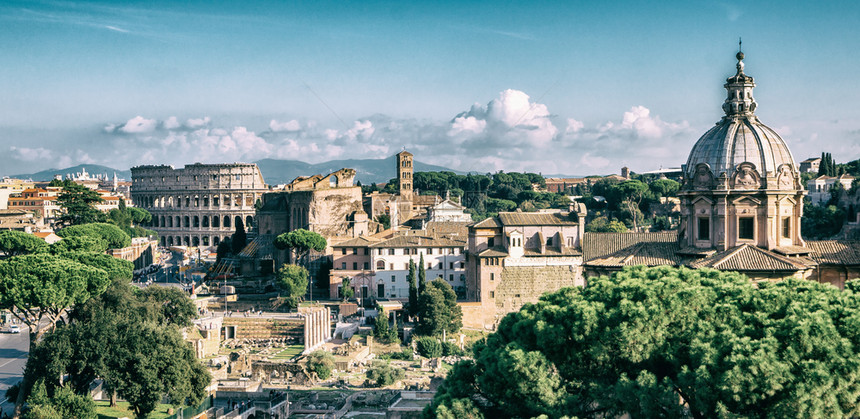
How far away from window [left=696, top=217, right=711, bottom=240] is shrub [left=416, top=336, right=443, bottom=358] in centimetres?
2047

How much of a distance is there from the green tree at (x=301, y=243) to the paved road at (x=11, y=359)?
59.5ft

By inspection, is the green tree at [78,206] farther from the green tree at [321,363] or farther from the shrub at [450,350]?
the shrub at [450,350]

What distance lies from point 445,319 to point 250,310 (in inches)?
505

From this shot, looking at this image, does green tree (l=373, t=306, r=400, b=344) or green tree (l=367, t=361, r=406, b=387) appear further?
green tree (l=373, t=306, r=400, b=344)

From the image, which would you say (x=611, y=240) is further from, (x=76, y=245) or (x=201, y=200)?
(x=201, y=200)

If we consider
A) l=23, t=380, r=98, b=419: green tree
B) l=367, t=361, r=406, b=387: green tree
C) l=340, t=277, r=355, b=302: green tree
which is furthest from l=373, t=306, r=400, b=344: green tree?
l=23, t=380, r=98, b=419: green tree

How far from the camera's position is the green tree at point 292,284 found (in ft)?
176

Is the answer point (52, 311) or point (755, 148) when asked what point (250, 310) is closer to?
point (52, 311)

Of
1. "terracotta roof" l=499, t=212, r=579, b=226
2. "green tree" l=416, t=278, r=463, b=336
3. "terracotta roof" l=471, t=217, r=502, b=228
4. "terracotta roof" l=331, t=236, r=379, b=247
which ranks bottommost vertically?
"green tree" l=416, t=278, r=463, b=336

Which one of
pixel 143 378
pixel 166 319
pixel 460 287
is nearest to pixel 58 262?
pixel 166 319

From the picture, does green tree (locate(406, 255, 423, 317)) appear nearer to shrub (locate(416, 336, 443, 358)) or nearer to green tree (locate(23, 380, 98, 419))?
shrub (locate(416, 336, 443, 358))

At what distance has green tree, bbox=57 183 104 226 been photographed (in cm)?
7138

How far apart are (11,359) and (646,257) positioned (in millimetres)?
30432

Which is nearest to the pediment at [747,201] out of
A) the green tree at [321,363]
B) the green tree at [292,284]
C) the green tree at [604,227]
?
the green tree at [321,363]
